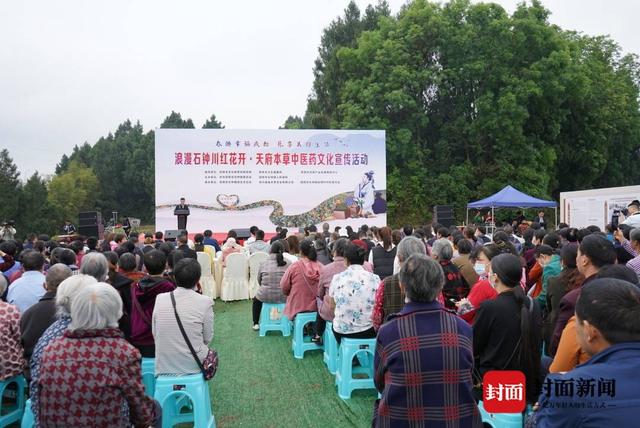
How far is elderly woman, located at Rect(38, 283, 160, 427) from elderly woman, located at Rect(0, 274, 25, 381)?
1160 mm

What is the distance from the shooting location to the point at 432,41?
1925 cm

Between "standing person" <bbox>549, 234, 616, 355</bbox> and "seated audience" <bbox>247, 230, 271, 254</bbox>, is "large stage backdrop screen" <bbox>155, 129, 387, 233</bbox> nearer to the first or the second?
"seated audience" <bbox>247, 230, 271, 254</bbox>

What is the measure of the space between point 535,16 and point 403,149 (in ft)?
23.5

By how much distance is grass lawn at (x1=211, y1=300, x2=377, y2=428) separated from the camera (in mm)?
3322

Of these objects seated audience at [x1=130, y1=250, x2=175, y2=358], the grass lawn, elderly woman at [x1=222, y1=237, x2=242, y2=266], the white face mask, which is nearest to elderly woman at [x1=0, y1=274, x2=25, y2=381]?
seated audience at [x1=130, y1=250, x2=175, y2=358]

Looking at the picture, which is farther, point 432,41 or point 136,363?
point 432,41

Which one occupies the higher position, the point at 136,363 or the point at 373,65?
the point at 373,65

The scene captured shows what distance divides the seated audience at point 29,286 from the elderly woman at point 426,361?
2.81 m

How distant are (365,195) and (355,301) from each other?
10.8 m

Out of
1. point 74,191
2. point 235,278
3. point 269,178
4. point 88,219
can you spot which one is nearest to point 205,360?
point 235,278

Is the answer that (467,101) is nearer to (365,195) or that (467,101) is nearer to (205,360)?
(365,195)

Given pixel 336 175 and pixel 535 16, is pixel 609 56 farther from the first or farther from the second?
pixel 336 175

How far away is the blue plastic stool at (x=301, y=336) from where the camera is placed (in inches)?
183

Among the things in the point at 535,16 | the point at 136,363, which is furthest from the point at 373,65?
the point at 136,363
